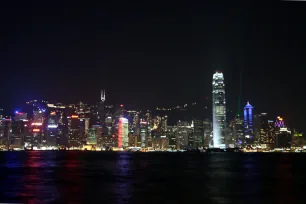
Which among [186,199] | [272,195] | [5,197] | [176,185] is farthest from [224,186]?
[5,197]

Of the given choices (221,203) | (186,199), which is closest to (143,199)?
(186,199)

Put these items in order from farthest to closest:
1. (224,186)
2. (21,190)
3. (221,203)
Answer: (224,186) < (21,190) < (221,203)

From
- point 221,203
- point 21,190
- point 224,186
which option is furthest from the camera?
point 224,186

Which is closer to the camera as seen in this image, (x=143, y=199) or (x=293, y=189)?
(x=143, y=199)

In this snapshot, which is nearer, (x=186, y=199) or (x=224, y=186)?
(x=186, y=199)

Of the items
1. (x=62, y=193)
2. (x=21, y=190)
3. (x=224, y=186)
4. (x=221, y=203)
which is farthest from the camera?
(x=224, y=186)

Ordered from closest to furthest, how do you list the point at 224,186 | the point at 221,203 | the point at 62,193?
1. the point at 221,203
2. the point at 62,193
3. the point at 224,186

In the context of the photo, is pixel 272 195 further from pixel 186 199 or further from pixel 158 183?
pixel 158 183

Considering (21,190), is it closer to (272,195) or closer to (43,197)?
(43,197)
